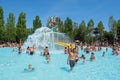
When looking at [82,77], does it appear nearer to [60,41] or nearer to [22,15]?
[60,41]

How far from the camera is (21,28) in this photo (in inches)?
2055

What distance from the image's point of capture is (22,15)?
5369 cm

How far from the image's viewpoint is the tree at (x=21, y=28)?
52100 millimetres

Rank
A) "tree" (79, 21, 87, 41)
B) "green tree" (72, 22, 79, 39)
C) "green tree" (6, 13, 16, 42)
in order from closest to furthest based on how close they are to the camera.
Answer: "green tree" (6, 13, 16, 42) < "tree" (79, 21, 87, 41) < "green tree" (72, 22, 79, 39)

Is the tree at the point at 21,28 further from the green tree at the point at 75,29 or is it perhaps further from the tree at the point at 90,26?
the tree at the point at 90,26

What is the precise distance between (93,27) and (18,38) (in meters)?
17.6

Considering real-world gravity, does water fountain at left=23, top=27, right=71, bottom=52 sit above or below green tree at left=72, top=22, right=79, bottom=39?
below

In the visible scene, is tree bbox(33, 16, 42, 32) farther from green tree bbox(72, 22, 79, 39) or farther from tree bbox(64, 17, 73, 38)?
green tree bbox(72, 22, 79, 39)

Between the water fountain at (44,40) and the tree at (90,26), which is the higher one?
the tree at (90,26)

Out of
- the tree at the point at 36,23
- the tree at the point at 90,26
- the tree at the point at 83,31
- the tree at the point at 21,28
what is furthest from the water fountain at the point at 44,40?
the tree at the point at 90,26

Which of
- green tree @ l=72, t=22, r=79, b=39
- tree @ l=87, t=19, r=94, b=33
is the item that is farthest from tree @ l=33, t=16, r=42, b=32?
tree @ l=87, t=19, r=94, b=33

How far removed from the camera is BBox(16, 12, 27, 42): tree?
171 feet

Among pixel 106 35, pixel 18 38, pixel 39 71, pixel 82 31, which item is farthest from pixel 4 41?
pixel 39 71

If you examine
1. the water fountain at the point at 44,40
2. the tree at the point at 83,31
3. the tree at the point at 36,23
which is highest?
the tree at the point at 36,23
